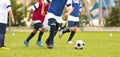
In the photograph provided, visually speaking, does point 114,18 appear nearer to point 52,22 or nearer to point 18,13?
point 18,13

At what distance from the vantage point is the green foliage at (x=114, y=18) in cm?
2894

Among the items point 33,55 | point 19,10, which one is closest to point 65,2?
point 33,55

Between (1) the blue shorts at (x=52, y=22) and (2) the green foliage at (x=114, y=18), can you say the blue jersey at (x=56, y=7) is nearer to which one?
(1) the blue shorts at (x=52, y=22)

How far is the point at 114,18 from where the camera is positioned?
29266 millimetres

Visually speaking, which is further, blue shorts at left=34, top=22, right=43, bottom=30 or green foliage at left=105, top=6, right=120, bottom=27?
green foliage at left=105, top=6, right=120, bottom=27

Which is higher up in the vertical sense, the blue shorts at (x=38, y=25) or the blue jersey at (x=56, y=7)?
the blue jersey at (x=56, y=7)

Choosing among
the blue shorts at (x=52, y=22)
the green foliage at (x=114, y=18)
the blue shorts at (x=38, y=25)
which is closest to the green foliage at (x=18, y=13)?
the green foliage at (x=114, y=18)

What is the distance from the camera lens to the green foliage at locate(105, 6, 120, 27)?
28938 millimetres

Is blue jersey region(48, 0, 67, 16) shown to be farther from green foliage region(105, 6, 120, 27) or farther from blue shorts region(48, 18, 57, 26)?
green foliage region(105, 6, 120, 27)

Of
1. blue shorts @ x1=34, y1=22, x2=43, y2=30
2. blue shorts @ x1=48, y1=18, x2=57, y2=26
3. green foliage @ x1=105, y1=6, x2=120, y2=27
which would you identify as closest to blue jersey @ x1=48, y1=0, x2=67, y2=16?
blue shorts @ x1=48, y1=18, x2=57, y2=26

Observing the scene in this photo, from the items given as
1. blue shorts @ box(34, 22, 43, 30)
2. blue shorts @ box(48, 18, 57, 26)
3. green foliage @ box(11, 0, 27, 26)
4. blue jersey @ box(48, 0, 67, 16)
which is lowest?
blue shorts @ box(34, 22, 43, 30)

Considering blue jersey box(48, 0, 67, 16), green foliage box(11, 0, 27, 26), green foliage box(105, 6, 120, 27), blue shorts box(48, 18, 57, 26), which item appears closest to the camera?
blue shorts box(48, 18, 57, 26)

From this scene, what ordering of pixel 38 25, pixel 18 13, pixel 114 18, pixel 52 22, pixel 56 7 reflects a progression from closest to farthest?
pixel 52 22, pixel 56 7, pixel 38 25, pixel 114 18, pixel 18 13

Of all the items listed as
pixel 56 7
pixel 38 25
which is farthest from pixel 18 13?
pixel 56 7
